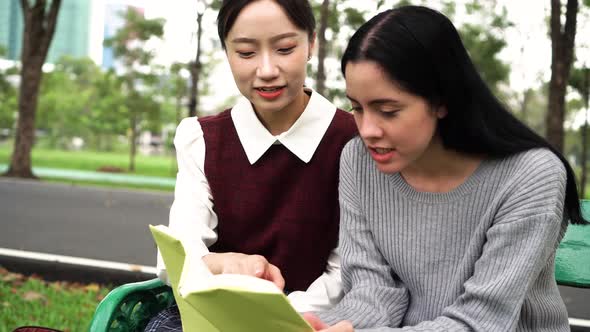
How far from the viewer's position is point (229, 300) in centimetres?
123

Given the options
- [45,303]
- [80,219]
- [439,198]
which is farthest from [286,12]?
[80,219]

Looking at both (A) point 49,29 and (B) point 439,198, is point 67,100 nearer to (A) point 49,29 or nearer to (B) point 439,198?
(A) point 49,29

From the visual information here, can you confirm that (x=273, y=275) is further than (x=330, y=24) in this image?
No

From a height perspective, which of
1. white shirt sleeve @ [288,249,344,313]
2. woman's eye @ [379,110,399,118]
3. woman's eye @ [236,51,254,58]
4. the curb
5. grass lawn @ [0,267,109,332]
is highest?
woman's eye @ [236,51,254,58]

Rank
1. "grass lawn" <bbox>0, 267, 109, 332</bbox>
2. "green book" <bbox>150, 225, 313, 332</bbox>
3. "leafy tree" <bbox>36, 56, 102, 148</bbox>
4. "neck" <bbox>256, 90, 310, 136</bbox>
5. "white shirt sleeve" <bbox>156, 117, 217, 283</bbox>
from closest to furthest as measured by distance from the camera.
A: "green book" <bbox>150, 225, 313, 332</bbox> → "white shirt sleeve" <bbox>156, 117, 217, 283</bbox> → "neck" <bbox>256, 90, 310, 136</bbox> → "grass lawn" <bbox>0, 267, 109, 332</bbox> → "leafy tree" <bbox>36, 56, 102, 148</bbox>

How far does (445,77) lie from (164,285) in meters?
1.10

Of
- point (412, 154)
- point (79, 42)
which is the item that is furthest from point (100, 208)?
point (79, 42)

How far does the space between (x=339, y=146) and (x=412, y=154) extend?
0.54m

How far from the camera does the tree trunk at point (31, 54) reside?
45.1 ft

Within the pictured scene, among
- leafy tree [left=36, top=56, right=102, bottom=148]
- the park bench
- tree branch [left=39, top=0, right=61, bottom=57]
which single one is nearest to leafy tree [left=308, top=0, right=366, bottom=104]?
tree branch [left=39, top=0, right=61, bottom=57]

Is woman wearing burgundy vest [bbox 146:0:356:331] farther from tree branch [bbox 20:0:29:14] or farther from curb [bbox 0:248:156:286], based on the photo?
tree branch [bbox 20:0:29:14]

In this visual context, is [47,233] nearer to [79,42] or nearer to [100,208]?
[100,208]

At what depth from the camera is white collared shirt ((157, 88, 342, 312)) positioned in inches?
78.5

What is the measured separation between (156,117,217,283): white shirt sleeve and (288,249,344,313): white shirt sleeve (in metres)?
0.30
